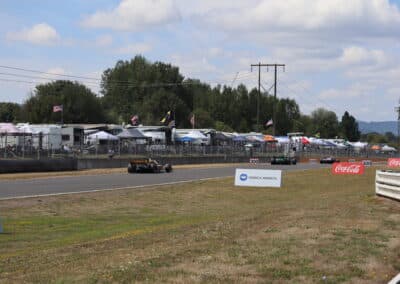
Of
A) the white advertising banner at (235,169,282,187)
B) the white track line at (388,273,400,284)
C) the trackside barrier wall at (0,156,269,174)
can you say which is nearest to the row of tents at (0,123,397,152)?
the trackside barrier wall at (0,156,269,174)

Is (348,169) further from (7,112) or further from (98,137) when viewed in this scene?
(7,112)

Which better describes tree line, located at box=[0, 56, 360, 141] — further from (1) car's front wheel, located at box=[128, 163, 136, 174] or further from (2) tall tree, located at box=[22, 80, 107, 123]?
(1) car's front wheel, located at box=[128, 163, 136, 174]

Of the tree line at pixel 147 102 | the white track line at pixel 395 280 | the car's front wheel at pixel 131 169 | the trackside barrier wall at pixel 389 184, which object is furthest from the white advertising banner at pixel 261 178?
the tree line at pixel 147 102

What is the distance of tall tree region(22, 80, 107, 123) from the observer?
380 ft

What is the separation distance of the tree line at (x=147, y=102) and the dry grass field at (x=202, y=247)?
9566cm

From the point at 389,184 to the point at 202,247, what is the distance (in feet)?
40.1

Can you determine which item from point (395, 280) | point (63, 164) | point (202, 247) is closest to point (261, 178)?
point (63, 164)

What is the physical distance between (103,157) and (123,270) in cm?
4705

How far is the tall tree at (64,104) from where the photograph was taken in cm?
11588

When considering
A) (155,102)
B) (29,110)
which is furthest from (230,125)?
(29,110)

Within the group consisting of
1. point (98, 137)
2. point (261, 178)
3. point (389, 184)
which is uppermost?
point (98, 137)

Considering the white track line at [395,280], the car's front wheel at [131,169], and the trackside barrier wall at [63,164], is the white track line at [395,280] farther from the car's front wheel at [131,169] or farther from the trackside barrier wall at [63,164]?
the car's front wheel at [131,169]

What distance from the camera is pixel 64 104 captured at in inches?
4737

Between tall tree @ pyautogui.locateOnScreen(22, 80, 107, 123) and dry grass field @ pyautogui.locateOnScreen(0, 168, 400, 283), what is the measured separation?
97443 mm
